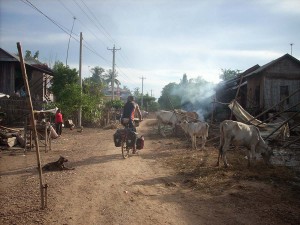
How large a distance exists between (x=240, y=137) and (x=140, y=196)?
528cm

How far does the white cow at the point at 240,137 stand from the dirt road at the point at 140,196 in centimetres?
104

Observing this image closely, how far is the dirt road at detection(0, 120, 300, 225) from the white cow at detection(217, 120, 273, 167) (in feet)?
3.41

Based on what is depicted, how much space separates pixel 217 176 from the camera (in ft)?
28.0

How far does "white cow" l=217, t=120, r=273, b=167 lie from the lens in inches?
405

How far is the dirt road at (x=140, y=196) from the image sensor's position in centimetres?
545

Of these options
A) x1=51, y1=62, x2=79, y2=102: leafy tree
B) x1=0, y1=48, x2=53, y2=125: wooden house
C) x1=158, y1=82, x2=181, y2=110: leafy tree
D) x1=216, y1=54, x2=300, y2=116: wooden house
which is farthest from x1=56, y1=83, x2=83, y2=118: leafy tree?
x1=158, y1=82, x2=181, y2=110: leafy tree

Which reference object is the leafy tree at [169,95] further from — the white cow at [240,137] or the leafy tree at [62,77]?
the white cow at [240,137]

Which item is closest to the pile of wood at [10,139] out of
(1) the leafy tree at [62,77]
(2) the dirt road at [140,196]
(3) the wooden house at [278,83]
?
(2) the dirt road at [140,196]

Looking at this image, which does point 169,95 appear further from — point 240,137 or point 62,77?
point 240,137

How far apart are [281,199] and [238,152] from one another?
6367 millimetres

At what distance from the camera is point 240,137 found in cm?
1038

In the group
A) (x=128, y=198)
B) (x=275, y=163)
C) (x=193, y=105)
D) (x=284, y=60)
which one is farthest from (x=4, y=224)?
(x=193, y=105)

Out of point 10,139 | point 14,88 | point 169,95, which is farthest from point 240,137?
point 169,95

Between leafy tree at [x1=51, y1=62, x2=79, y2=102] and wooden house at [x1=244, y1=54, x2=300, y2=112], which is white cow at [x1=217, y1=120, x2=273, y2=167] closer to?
wooden house at [x1=244, y1=54, x2=300, y2=112]
